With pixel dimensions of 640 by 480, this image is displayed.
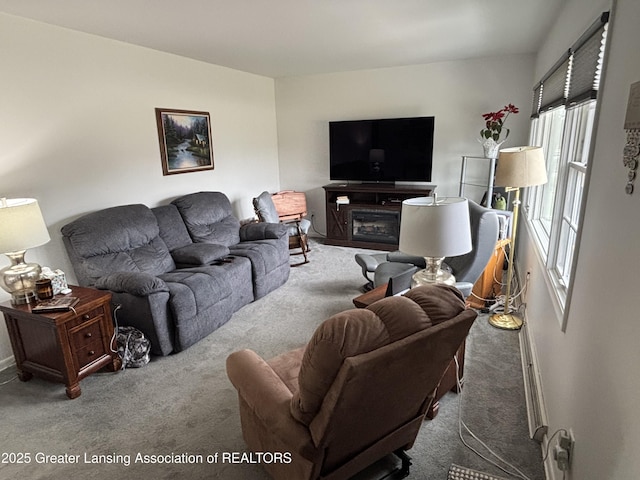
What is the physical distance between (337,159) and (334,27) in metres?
2.58

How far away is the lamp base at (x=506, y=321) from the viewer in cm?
311

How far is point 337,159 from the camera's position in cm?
572

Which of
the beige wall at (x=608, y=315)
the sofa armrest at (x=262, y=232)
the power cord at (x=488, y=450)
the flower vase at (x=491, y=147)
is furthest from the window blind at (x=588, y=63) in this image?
the sofa armrest at (x=262, y=232)

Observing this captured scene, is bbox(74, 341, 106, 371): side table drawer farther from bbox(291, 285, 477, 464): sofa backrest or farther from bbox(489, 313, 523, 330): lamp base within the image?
bbox(489, 313, 523, 330): lamp base

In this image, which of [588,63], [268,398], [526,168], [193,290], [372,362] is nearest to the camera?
[372,362]

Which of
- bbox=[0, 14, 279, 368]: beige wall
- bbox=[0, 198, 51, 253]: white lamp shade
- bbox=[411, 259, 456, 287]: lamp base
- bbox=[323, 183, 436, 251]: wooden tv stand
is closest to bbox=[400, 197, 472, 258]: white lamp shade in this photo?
bbox=[411, 259, 456, 287]: lamp base

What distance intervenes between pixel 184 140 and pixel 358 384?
3.91 meters

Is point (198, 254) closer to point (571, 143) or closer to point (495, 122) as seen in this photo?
point (571, 143)

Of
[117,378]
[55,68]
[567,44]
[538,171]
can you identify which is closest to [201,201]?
[55,68]

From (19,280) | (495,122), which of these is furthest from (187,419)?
(495,122)

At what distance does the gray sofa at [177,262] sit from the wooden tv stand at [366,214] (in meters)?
1.47

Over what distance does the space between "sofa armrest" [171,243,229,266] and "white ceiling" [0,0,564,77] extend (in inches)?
74.1

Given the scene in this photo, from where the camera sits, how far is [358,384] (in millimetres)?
1162

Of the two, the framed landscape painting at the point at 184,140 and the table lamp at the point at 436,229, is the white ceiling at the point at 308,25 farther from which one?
the table lamp at the point at 436,229
